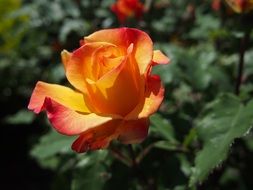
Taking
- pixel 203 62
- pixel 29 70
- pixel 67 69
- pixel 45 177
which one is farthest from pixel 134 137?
pixel 45 177

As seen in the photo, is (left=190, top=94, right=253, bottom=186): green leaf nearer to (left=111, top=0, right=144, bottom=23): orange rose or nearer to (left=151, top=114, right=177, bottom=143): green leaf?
(left=151, top=114, right=177, bottom=143): green leaf

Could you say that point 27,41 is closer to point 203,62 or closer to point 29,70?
point 29,70

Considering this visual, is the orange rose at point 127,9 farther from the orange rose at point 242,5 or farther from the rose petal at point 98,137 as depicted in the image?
the rose petal at point 98,137

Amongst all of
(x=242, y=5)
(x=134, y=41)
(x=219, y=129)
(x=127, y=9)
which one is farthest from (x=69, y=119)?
(x=127, y=9)

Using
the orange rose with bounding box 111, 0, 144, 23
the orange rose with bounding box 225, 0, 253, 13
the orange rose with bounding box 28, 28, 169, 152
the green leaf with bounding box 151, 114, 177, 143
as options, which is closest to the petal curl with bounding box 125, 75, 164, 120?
the orange rose with bounding box 28, 28, 169, 152

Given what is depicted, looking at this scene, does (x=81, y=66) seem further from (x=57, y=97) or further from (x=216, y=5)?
(x=216, y=5)

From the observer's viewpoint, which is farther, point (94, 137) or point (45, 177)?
point (45, 177)
